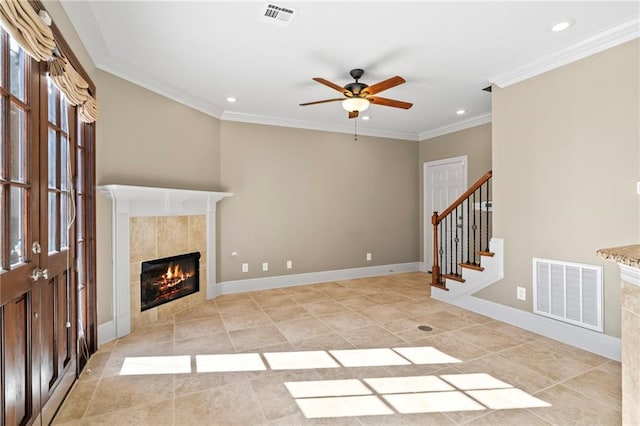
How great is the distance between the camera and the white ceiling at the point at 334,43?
2.46m

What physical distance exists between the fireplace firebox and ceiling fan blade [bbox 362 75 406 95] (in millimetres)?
2955

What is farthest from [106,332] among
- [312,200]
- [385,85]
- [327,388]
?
[385,85]

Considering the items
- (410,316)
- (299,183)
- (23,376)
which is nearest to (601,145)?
(410,316)

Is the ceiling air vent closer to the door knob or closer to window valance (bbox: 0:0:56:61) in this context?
window valance (bbox: 0:0:56:61)

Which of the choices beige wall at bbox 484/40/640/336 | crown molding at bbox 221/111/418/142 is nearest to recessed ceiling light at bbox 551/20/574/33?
beige wall at bbox 484/40/640/336

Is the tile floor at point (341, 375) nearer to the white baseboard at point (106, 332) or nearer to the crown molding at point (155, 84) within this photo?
the white baseboard at point (106, 332)

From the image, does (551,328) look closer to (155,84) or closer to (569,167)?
(569,167)

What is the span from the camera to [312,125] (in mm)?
5570

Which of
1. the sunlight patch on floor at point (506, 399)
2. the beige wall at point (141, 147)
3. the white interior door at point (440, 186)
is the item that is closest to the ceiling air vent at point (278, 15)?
the beige wall at point (141, 147)

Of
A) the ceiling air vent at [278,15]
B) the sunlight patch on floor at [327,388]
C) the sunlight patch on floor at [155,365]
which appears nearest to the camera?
the sunlight patch on floor at [327,388]

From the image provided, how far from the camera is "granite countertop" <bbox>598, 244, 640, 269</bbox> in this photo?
4.44 feet

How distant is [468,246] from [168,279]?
4.12 meters

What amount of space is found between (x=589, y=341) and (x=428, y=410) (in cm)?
193

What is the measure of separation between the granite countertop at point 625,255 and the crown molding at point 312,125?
456cm
